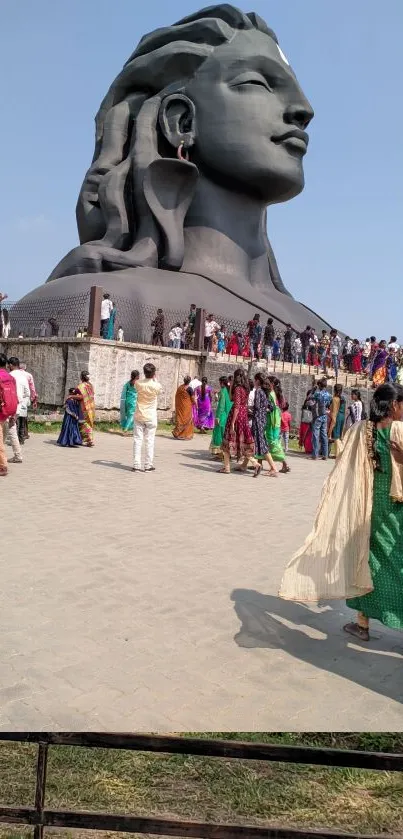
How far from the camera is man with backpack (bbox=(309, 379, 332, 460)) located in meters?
10.6

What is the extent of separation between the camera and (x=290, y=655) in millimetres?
3328

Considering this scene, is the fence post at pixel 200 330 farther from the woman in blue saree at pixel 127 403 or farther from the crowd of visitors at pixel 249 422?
the crowd of visitors at pixel 249 422

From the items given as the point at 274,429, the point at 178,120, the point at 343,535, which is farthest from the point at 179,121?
the point at 343,535

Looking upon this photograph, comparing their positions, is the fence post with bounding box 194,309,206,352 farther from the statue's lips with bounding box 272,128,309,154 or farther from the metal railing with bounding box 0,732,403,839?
the metal railing with bounding box 0,732,403,839

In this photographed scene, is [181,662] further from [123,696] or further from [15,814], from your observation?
[15,814]

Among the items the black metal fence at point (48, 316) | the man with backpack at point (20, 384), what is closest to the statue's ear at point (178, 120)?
the black metal fence at point (48, 316)

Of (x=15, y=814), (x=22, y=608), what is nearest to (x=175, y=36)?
(x=22, y=608)

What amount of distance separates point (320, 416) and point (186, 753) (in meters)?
9.81

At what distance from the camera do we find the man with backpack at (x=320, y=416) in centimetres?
1062

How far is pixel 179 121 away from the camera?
67.6 ft

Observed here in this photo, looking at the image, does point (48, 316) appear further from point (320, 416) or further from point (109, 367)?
point (320, 416)

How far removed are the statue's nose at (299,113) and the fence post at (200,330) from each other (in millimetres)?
9073

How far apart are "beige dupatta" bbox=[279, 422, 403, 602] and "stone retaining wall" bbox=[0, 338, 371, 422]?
1007cm

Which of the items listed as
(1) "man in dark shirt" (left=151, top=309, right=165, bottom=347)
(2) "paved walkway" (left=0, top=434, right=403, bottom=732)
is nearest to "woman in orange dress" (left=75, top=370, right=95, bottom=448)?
(2) "paved walkway" (left=0, top=434, right=403, bottom=732)
